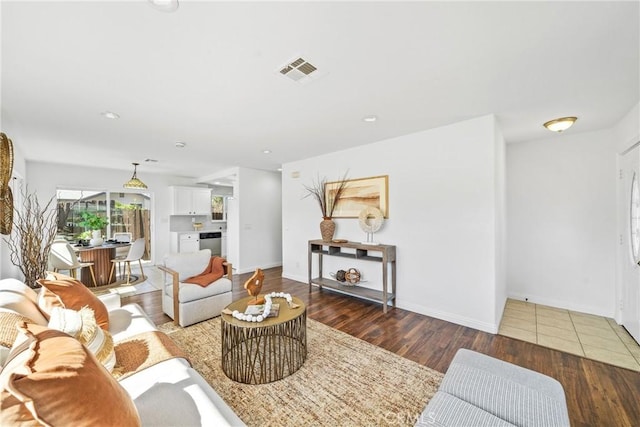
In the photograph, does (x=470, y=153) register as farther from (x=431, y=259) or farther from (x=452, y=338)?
(x=452, y=338)

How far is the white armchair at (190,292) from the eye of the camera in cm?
299

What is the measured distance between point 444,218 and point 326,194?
202 centimetres

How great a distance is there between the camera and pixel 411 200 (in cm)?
355

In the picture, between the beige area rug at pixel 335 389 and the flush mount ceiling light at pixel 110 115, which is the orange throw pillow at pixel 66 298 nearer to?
the beige area rug at pixel 335 389

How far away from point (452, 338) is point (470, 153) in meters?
2.10

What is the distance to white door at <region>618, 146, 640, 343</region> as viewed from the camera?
8.79 feet

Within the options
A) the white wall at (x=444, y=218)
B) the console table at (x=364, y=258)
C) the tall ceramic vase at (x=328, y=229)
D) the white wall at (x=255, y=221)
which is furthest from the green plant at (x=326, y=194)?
the white wall at (x=255, y=221)

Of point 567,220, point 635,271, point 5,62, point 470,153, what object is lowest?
point 635,271

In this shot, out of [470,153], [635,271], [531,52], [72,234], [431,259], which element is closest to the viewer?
[531,52]

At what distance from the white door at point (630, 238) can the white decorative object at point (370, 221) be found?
272cm

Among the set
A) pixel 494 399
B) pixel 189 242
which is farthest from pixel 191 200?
pixel 494 399

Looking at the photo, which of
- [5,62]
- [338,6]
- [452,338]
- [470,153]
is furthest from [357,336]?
[5,62]

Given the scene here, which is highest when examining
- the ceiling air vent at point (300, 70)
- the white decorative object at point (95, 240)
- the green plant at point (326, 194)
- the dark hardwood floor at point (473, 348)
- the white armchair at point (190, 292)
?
the ceiling air vent at point (300, 70)

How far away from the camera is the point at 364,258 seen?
386 centimetres
